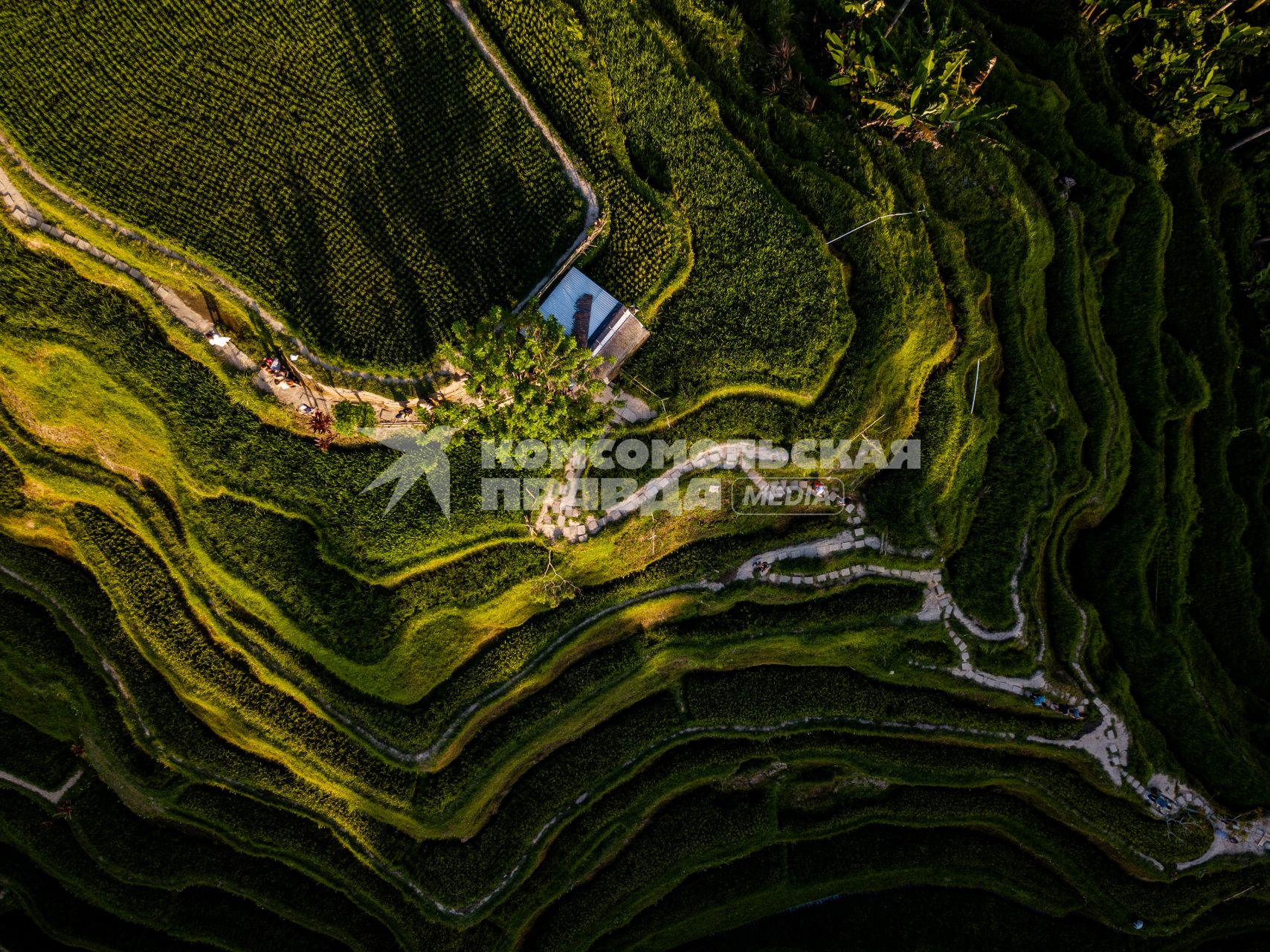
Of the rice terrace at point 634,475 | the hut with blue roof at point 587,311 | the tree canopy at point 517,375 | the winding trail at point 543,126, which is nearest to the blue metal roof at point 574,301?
the hut with blue roof at point 587,311

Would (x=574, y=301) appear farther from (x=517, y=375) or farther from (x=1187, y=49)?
(x=1187, y=49)

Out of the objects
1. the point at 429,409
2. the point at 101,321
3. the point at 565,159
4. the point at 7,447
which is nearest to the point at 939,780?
the point at 429,409

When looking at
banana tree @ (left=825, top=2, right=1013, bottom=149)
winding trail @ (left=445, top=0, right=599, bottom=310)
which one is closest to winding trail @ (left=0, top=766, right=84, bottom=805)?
winding trail @ (left=445, top=0, right=599, bottom=310)

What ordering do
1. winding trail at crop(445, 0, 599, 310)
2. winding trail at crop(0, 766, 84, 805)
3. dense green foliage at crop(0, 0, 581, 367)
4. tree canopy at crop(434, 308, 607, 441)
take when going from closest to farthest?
1. tree canopy at crop(434, 308, 607, 441)
2. dense green foliage at crop(0, 0, 581, 367)
3. winding trail at crop(445, 0, 599, 310)
4. winding trail at crop(0, 766, 84, 805)

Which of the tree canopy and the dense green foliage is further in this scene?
the dense green foliage

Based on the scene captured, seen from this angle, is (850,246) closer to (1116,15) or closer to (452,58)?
(452,58)

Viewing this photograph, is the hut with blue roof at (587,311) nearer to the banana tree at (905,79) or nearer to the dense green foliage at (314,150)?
the dense green foliage at (314,150)

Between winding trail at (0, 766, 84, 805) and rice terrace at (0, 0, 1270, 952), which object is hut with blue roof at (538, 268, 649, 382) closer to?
rice terrace at (0, 0, 1270, 952)
